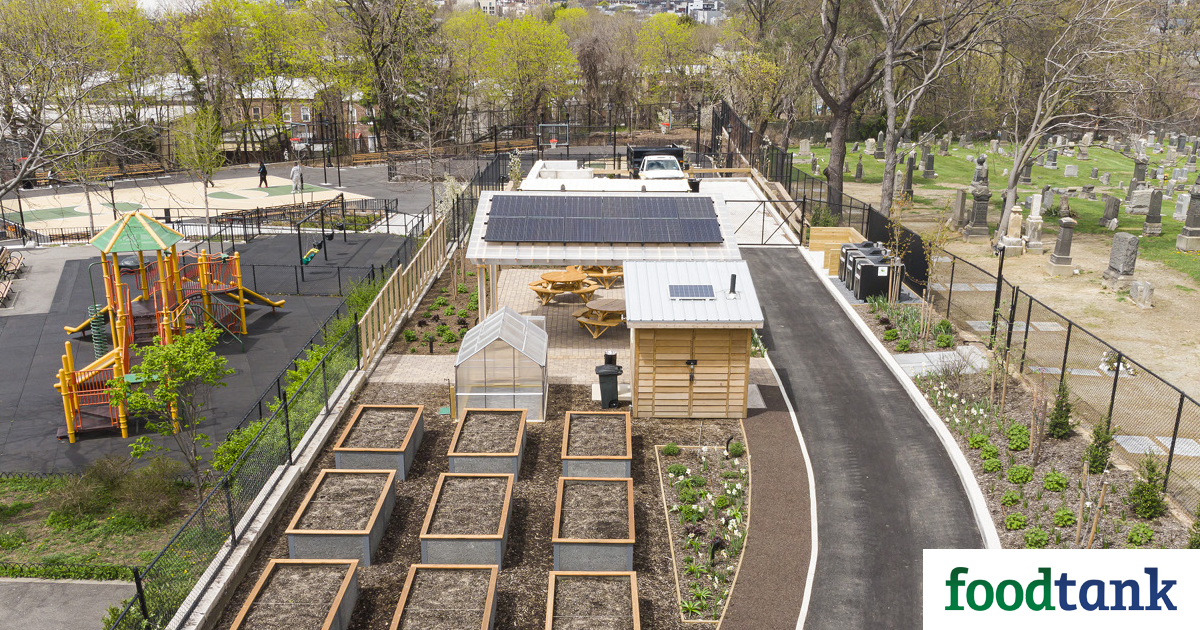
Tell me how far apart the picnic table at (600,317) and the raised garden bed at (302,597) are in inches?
492

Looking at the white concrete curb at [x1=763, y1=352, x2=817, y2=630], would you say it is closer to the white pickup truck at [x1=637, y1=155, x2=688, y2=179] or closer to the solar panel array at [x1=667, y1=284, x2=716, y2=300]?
the solar panel array at [x1=667, y1=284, x2=716, y2=300]

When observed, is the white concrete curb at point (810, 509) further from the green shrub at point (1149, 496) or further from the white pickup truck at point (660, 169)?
the white pickup truck at point (660, 169)

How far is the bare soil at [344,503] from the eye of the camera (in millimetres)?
14383

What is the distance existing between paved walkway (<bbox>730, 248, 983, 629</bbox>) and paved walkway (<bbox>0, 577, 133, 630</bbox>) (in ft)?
33.5

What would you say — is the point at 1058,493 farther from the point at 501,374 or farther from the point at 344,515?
the point at 344,515

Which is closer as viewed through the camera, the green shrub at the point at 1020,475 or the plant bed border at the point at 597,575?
the plant bed border at the point at 597,575

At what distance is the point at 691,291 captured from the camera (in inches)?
768

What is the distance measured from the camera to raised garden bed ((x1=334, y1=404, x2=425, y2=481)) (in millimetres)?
16688

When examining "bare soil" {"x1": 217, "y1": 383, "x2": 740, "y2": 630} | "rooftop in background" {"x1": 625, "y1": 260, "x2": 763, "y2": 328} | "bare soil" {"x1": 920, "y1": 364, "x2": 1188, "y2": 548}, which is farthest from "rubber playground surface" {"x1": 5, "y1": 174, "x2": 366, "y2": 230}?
"bare soil" {"x1": 920, "y1": 364, "x2": 1188, "y2": 548}

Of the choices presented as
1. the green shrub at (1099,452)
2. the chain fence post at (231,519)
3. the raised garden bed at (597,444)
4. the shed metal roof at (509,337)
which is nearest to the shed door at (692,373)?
the raised garden bed at (597,444)

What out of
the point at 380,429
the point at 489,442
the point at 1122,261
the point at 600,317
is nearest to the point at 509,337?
the point at 489,442

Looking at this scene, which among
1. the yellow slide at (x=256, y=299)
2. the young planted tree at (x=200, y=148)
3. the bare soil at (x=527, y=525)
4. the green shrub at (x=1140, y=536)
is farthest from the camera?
the young planted tree at (x=200, y=148)

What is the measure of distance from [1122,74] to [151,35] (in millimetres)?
58009

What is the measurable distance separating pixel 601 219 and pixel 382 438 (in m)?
9.92
